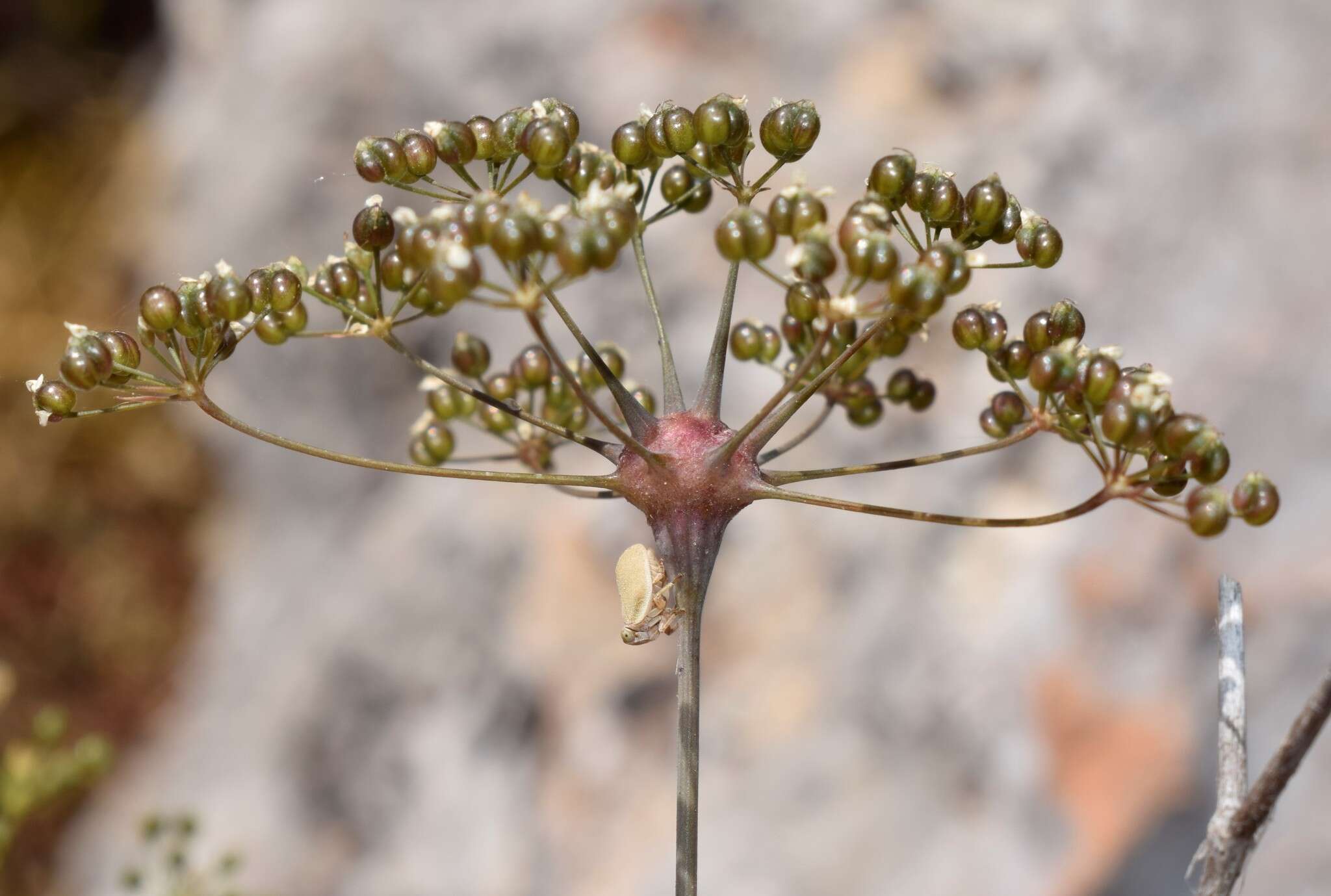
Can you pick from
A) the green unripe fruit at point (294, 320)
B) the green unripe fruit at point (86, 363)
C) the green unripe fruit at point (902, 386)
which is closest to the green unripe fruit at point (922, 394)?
the green unripe fruit at point (902, 386)

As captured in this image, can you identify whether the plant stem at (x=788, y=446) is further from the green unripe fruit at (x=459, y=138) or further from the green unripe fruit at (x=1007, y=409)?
the green unripe fruit at (x=459, y=138)

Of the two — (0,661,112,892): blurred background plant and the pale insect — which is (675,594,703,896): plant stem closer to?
the pale insect

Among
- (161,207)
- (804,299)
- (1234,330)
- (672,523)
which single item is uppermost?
(161,207)

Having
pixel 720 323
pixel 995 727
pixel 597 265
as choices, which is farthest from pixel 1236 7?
pixel 597 265

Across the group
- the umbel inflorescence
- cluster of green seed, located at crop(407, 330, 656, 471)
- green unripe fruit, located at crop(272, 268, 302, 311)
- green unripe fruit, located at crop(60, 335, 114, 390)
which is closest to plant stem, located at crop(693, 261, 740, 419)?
the umbel inflorescence

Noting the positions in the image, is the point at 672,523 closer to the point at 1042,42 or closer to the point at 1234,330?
the point at 1234,330

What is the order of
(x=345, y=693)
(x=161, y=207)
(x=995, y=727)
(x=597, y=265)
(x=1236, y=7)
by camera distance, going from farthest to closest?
(x=161, y=207), (x=345, y=693), (x=1236, y=7), (x=995, y=727), (x=597, y=265)

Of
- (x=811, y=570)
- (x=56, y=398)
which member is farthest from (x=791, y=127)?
(x=811, y=570)
